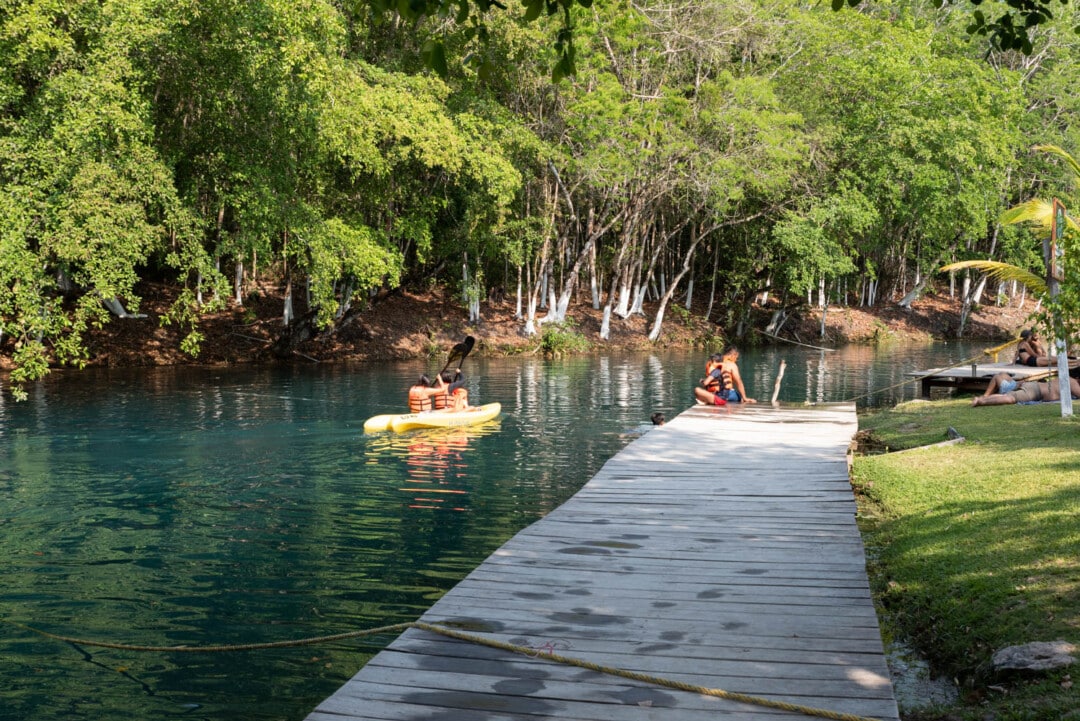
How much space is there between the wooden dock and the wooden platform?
13.1 m

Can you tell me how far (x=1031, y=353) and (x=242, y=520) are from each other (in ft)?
63.1

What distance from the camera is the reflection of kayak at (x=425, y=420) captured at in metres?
19.0

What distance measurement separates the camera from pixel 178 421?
66.0 ft

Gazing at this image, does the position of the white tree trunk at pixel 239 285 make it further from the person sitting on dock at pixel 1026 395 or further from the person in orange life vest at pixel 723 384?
the person sitting on dock at pixel 1026 395

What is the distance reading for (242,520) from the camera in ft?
39.1

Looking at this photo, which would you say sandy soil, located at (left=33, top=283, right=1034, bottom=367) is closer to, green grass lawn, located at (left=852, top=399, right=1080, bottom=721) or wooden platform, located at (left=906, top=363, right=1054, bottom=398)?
wooden platform, located at (left=906, top=363, right=1054, bottom=398)

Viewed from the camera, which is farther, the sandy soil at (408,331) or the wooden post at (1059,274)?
the sandy soil at (408,331)

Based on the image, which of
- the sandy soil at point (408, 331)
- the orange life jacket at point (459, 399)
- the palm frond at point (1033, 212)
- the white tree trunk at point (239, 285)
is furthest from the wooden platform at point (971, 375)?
the white tree trunk at point (239, 285)

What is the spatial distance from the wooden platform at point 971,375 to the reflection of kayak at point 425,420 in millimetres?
10774

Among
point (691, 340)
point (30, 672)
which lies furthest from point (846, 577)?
point (691, 340)

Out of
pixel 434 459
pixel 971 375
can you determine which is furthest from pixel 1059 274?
pixel 434 459

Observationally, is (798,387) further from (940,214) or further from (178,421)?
(940,214)

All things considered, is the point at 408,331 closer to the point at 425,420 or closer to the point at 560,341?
the point at 560,341

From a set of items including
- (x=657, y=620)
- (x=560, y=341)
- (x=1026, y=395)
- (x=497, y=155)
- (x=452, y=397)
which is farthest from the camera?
(x=560, y=341)
